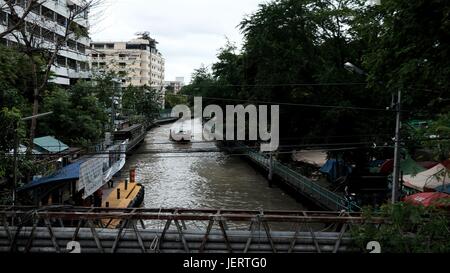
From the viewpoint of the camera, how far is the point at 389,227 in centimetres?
1079

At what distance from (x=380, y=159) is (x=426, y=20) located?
21143 millimetres

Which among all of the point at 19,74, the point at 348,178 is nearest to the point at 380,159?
the point at 348,178

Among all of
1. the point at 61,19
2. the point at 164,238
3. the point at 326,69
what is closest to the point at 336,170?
the point at 326,69

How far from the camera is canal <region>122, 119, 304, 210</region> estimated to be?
2842cm

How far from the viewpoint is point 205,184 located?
3519 cm

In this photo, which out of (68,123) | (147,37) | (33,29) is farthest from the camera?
(147,37)

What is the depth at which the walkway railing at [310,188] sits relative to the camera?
830 inches

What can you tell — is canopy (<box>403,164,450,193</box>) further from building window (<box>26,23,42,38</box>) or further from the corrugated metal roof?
the corrugated metal roof

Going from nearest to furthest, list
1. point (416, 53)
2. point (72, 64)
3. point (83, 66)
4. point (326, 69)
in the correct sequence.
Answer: point (416, 53) < point (326, 69) < point (72, 64) < point (83, 66)

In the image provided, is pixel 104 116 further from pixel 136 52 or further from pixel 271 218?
pixel 136 52

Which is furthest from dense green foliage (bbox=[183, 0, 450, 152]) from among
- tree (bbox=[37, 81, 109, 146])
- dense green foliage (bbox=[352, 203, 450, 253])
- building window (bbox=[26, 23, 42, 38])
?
building window (bbox=[26, 23, 42, 38])

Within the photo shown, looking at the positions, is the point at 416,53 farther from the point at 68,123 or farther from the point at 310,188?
the point at 68,123

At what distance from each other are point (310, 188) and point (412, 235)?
1578 cm

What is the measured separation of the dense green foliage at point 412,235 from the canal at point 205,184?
37.4 ft
